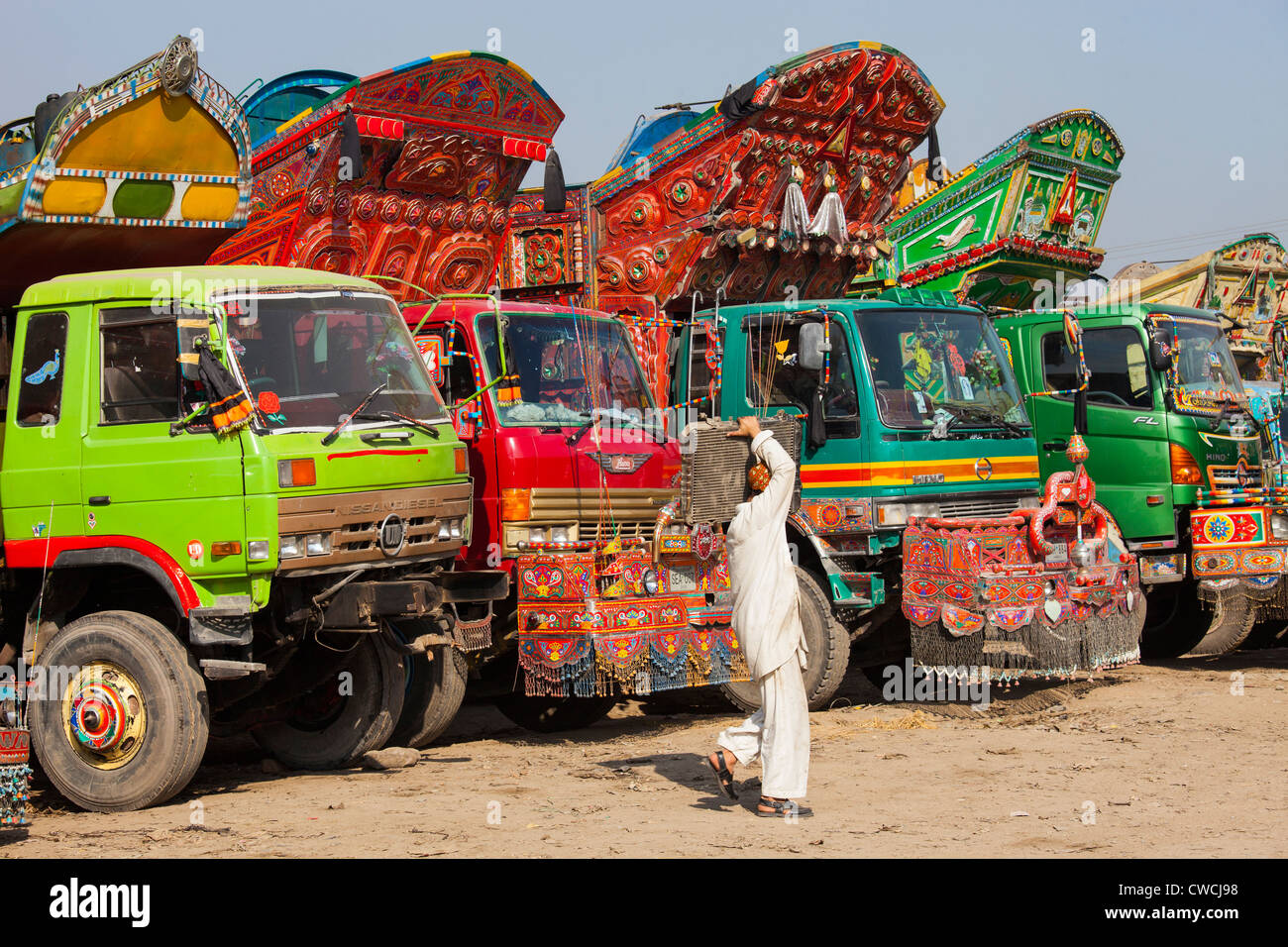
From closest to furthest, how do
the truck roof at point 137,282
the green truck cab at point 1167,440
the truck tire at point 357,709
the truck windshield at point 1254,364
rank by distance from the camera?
the truck roof at point 137,282 < the truck tire at point 357,709 < the green truck cab at point 1167,440 < the truck windshield at point 1254,364

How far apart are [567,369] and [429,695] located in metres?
2.28

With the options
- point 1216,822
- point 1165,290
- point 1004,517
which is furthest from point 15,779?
point 1165,290

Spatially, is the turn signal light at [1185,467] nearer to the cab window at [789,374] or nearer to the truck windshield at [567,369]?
the cab window at [789,374]

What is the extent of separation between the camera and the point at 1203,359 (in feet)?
41.0

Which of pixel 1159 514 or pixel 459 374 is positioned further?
pixel 1159 514

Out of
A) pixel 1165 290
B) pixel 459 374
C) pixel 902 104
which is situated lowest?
pixel 459 374

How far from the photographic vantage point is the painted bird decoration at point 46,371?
7.67 m

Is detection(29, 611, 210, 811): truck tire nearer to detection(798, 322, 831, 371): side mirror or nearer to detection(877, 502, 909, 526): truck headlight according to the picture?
detection(798, 322, 831, 371): side mirror

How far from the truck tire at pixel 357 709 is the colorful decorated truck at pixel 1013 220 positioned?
955 cm

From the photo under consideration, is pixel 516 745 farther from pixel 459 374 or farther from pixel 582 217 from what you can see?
pixel 582 217

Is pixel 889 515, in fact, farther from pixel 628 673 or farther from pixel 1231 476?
pixel 1231 476

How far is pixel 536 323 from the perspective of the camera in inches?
381

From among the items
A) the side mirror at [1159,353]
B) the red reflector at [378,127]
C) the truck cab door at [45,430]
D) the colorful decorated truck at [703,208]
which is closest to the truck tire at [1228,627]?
the side mirror at [1159,353]

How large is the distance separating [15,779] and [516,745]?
351 cm
